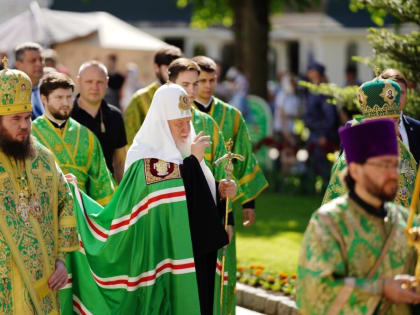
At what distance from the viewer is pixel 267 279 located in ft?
33.3

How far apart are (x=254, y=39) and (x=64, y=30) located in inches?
168

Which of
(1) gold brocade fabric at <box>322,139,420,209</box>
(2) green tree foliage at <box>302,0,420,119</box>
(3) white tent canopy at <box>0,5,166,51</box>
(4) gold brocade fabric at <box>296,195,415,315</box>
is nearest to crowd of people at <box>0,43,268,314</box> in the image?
(1) gold brocade fabric at <box>322,139,420,209</box>

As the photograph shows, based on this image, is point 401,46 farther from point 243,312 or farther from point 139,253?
point 139,253

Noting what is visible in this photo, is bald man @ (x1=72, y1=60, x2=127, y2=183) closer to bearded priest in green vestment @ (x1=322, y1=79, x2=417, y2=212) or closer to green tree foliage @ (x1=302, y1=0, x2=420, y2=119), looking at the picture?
green tree foliage @ (x1=302, y1=0, x2=420, y2=119)

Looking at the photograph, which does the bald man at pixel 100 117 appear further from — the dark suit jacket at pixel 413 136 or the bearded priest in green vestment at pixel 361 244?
the bearded priest in green vestment at pixel 361 244

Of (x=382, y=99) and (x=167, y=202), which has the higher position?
(x=382, y=99)

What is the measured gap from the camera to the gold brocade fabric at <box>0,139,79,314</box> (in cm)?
608

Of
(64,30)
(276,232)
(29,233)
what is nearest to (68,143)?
(29,233)

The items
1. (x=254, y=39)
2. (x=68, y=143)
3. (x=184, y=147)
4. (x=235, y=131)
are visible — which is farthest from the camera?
Result: (x=254, y=39)

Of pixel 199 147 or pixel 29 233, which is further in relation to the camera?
pixel 199 147

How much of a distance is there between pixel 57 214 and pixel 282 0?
17594 millimetres

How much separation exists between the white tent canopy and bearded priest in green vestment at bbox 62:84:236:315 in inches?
419

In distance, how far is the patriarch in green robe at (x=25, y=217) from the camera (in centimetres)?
609

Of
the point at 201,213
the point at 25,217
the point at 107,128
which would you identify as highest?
the point at 107,128
